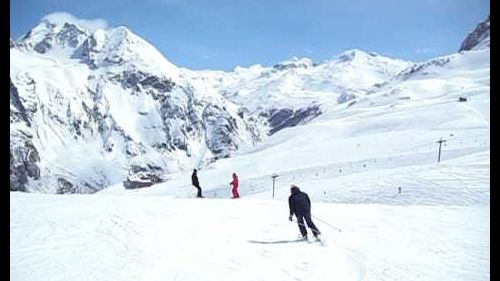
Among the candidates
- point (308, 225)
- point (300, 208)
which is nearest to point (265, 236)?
point (300, 208)

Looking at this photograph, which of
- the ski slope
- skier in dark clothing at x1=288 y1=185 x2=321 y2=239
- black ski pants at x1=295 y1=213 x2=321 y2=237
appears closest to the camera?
the ski slope

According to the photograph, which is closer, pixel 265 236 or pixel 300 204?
pixel 300 204

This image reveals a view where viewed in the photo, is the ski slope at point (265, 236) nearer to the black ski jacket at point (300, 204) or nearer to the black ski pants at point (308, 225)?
the black ski pants at point (308, 225)

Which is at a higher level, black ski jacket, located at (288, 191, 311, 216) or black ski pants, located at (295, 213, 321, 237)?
black ski jacket, located at (288, 191, 311, 216)

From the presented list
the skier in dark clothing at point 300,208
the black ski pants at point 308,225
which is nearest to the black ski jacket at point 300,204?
the skier in dark clothing at point 300,208

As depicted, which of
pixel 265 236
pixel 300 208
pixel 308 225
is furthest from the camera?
pixel 265 236

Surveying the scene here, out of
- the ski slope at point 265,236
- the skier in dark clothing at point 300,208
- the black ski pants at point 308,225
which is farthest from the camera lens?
the skier in dark clothing at point 300,208

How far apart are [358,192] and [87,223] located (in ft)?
73.4

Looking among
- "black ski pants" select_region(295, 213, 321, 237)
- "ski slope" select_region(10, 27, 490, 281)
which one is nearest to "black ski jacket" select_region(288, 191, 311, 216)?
"black ski pants" select_region(295, 213, 321, 237)

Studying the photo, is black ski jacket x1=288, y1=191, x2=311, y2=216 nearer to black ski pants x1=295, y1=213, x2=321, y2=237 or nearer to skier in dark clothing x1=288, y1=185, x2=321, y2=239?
skier in dark clothing x1=288, y1=185, x2=321, y2=239

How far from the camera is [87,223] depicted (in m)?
19.2

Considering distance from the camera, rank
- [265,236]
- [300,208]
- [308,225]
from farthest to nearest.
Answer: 1. [265,236]
2. [300,208]
3. [308,225]

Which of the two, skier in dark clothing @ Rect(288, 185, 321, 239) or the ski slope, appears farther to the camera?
skier in dark clothing @ Rect(288, 185, 321, 239)

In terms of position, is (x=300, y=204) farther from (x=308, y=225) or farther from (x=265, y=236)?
(x=265, y=236)
